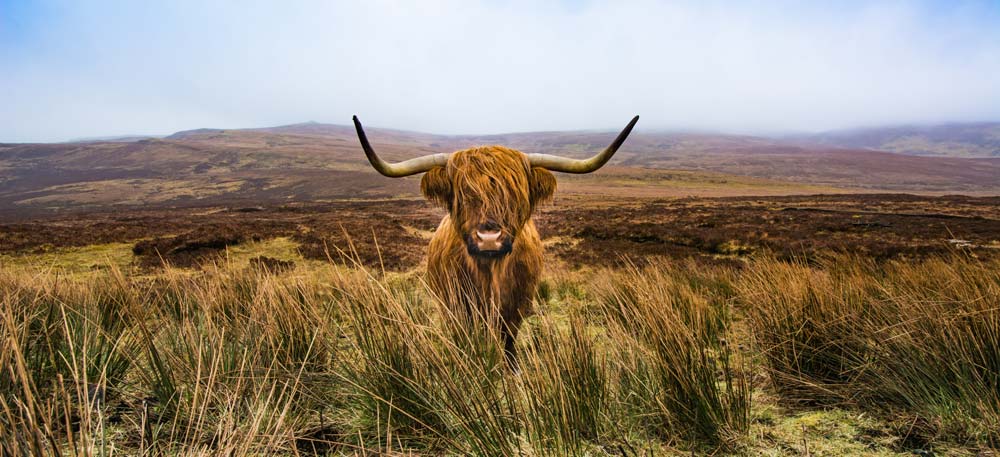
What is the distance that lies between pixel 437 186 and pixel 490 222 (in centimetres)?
74

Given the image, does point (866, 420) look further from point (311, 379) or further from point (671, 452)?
point (311, 379)

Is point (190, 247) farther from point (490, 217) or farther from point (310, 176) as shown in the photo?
point (310, 176)

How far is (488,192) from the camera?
303cm

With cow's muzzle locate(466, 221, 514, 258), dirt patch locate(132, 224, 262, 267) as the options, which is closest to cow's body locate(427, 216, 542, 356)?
cow's muzzle locate(466, 221, 514, 258)

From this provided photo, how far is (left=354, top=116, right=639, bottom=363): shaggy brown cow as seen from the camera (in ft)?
9.63

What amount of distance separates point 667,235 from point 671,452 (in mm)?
15083

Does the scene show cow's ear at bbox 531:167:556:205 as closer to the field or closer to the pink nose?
the pink nose

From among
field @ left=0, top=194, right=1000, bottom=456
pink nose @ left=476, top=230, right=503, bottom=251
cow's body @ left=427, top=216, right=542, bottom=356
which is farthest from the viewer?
cow's body @ left=427, top=216, right=542, bottom=356

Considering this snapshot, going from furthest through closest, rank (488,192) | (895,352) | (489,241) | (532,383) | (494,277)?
(494,277)
(488,192)
(489,241)
(895,352)
(532,383)

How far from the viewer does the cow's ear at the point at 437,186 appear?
3.36 meters

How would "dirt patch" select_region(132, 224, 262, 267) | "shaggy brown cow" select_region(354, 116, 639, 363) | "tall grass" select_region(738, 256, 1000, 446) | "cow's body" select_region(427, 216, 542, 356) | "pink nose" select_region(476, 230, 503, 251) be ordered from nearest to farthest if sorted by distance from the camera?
"tall grass" select_region(738, 256, 1000, 446), "pink nose" select_region(476, 230, 503, 251), "shaggy brown cow" select_region(354, 116, 639, 363), "cow's body" select_region(427, 216, 542, 356), "dirt patch" select_region(132, 224, 262, 267)

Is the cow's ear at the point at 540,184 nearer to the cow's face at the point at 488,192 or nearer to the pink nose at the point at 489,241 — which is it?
the cow's face at the point at 488,192

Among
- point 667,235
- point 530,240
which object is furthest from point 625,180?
point 530,240

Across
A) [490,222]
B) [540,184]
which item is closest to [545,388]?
[490,222]
